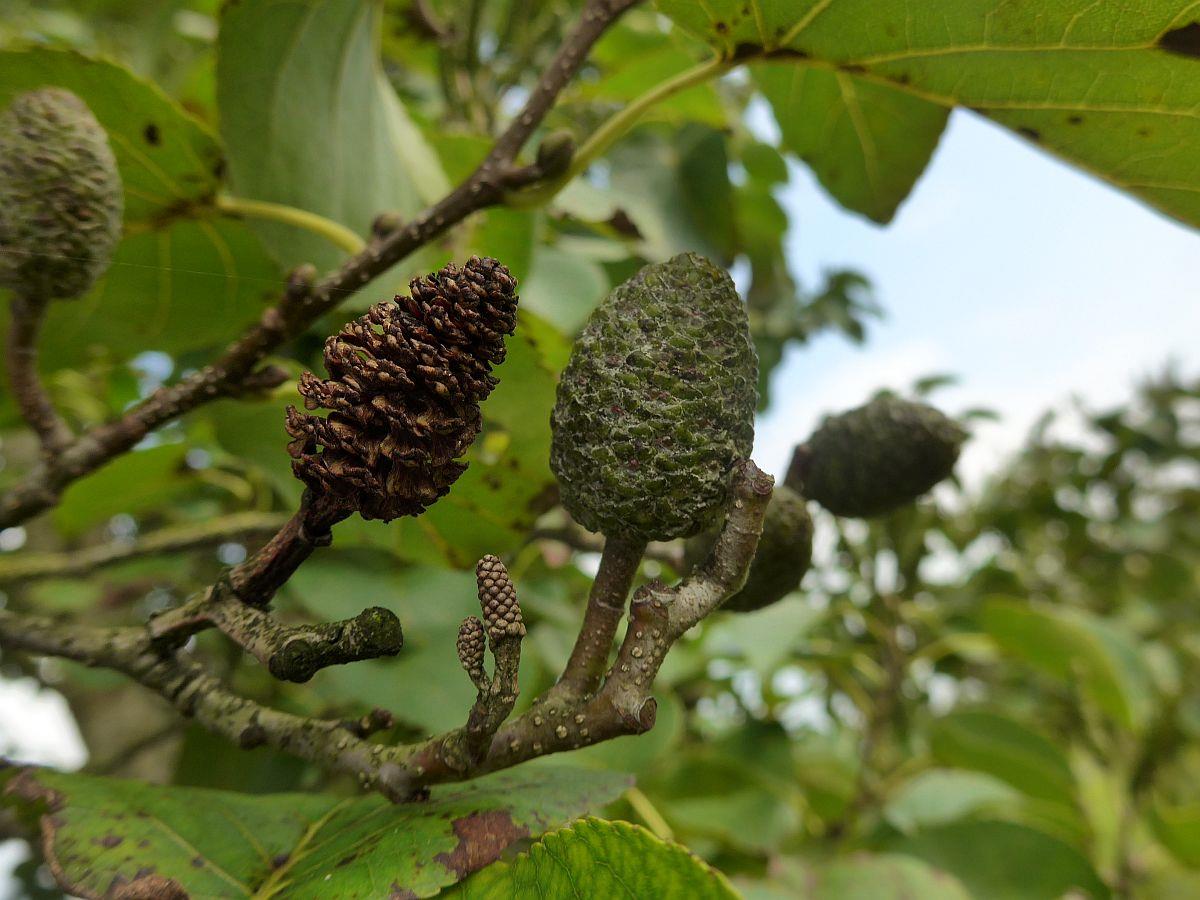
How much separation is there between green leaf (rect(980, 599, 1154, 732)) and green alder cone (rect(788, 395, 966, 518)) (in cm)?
136

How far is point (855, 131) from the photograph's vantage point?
1.34m

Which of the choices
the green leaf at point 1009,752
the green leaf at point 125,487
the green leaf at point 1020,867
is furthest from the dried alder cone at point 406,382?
the green leaf at point 1009,752

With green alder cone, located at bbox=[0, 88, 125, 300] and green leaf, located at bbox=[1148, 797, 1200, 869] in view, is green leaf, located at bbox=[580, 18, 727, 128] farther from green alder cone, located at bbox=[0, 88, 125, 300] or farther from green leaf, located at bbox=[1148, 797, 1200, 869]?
green leaf, located at bbox=[1148, 797, 1200, 869]

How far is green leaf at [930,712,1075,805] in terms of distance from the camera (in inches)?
91.0

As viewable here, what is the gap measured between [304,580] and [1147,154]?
1157 mm

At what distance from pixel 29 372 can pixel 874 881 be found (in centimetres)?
148

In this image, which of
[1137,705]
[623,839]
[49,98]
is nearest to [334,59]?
[49,98]

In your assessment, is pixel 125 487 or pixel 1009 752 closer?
pixel 125 487

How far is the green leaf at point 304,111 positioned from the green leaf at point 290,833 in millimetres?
788

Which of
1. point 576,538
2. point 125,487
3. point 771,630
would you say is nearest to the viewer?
point 576,538

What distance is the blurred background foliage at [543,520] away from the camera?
4.10ft

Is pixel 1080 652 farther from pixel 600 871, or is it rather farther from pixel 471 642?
pixel 471 642

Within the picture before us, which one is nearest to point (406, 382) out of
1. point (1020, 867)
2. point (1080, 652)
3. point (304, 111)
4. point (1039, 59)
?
point (1039, 59)

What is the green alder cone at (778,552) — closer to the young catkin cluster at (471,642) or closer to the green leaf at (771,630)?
the young catkin cluster at (471,642)
